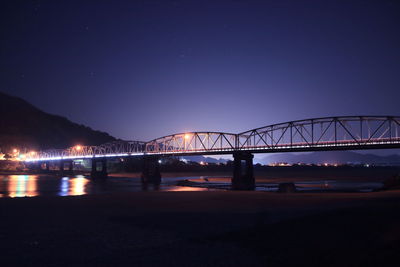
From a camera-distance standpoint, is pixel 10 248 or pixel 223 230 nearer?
pixel 10 248

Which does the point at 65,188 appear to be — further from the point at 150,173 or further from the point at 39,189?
the point at 150,173

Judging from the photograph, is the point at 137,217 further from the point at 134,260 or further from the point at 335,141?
the point at 335,141

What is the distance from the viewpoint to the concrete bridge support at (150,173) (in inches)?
4211

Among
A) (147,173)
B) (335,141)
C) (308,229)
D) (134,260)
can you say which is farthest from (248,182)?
(134,260)

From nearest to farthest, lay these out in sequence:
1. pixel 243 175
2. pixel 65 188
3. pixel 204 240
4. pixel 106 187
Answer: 1. pixel 204 240
2. pixel 65 188
3. pixel 106 187
4. pixel 243 175

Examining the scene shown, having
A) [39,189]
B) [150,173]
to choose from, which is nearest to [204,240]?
[39,189]

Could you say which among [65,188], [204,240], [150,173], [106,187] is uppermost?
[150,173]

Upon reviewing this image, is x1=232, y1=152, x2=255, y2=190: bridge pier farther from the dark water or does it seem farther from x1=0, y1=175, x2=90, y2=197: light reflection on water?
x1=0, y1=175, x2=90, y2=197: light reflection on water

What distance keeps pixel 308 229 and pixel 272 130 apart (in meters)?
88.0

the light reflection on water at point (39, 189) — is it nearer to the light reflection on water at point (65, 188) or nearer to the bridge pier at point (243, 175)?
the light reflection on water at point (65, 188)

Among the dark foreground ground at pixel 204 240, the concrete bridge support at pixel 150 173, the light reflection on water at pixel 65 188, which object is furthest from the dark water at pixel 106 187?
the dark foreground ground at pixel 204 240

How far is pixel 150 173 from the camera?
386 feet

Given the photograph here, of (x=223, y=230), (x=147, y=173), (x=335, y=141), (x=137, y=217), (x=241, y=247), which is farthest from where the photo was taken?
(x=147, y=173)

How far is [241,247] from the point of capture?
16.7 m
